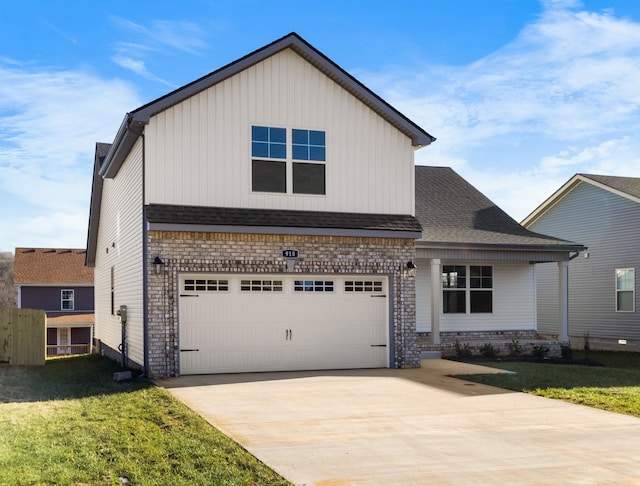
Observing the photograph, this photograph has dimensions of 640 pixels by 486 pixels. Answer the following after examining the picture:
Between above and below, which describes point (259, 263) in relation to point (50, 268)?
above

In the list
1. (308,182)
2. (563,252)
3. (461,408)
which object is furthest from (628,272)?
(461,408)

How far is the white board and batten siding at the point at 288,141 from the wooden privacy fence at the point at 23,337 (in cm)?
789

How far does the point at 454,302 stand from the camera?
77.9 feet

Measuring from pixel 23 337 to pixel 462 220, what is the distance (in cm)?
1410

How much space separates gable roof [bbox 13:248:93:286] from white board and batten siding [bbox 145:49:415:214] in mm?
29861

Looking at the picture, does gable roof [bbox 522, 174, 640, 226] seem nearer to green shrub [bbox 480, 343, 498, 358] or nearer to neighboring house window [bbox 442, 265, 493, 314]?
neighboring house window [bbox 442, 265, 493, 314]

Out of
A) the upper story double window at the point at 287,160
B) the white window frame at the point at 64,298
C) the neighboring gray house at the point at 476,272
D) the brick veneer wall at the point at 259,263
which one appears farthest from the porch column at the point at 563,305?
the white window frame at the point at 64,298

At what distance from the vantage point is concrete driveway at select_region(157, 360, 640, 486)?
306 inches

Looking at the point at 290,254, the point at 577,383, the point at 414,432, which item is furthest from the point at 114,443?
the point at 577,383

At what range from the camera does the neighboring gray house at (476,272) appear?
2202 cm

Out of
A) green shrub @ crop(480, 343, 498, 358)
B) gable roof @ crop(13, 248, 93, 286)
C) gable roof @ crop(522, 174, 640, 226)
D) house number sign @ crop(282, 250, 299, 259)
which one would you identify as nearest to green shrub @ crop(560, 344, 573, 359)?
green shrub @ crop(480, 343, 498, 358)

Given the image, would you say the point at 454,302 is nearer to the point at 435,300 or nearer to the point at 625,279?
the point at 435,300

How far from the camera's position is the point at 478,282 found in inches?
948

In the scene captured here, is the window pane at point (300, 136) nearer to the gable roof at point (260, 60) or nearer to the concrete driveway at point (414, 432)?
the gable roof at point (260, 60)
